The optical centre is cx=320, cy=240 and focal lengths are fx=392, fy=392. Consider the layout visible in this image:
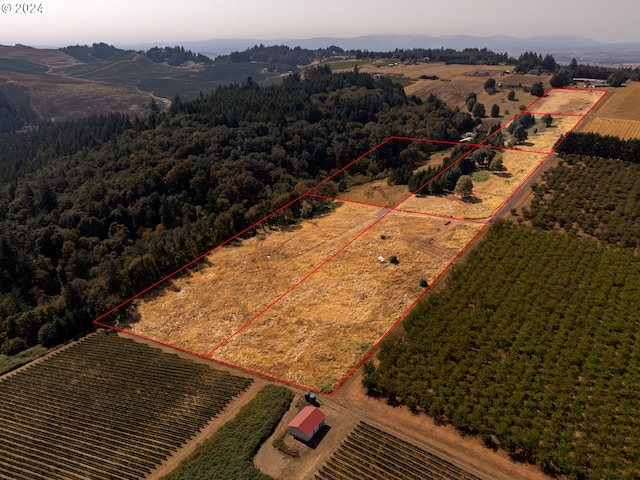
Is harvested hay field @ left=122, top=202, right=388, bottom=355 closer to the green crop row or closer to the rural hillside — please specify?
the rural hillside

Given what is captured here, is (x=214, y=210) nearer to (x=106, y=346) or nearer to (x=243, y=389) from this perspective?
(x=106, y=346)

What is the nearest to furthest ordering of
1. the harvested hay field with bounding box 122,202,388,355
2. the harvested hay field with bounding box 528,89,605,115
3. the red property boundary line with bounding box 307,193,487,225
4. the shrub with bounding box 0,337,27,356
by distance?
the shrub with bounding box 0,337,27,356
the harvested hay field with bounding box 122,202,388,355
the red property boundary line with bounding box 307,193,487,225
the harvested hay field with bounding box 528,89,605,115

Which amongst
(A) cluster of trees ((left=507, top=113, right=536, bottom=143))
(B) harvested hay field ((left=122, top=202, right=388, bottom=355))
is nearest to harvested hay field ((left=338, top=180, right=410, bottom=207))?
(B) harvested hay field ((left=122, top=202, right=388, bottom=355))

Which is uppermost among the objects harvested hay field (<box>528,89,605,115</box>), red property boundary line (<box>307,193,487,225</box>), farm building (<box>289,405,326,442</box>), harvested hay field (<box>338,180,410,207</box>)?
harvested hay field (<box>528,89,605,115</box>)

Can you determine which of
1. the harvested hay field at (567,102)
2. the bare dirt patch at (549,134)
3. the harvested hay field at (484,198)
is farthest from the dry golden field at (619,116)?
the harvested hay field at (484,198)

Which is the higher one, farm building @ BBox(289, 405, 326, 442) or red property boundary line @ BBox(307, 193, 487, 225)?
red property boundary line @ BBox(307, 193, 487, 225)

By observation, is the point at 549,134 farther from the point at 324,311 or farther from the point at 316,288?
the point at 324,311

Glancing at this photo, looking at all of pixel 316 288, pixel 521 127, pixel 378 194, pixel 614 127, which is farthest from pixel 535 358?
pixel 614 127
